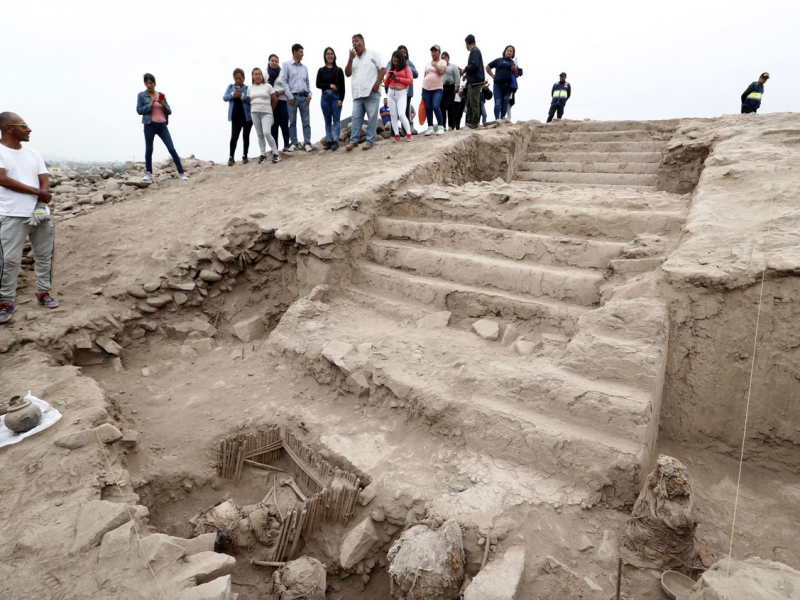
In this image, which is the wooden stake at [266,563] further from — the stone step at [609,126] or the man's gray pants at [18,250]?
the stone step at [609,126]

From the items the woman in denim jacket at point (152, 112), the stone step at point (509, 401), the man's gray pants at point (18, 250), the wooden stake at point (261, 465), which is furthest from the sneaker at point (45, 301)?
the woman in denim jacket at point (152, 112)

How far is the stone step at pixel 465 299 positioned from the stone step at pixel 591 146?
4.90 metres

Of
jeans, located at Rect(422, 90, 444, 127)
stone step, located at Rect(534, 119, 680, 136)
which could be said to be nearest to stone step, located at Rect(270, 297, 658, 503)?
jeans, located at Rect(422, 90, 444, 127)

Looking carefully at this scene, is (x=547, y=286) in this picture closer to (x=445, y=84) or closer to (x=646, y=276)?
(x=646, y=276)

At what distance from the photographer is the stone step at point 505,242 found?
149 inches

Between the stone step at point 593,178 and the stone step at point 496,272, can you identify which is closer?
the stone step at point 496,272

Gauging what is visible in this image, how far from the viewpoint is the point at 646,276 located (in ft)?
10.5

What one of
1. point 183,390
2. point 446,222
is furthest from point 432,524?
point 446,222

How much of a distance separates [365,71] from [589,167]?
390 centimetres

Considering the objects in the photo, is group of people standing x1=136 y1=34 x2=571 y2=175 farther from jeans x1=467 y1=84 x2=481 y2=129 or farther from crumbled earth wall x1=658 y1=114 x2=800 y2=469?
crumbled earth wall x1=658 y1=114 x2=800 y2=469

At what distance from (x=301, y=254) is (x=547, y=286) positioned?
2.69 metres

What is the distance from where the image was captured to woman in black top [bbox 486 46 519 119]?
7.87m

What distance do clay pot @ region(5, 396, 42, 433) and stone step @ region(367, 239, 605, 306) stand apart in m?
3.17

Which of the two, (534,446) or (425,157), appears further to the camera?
(425,157)
